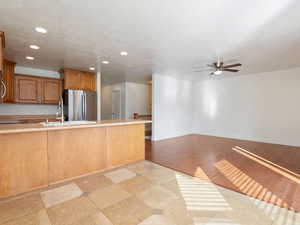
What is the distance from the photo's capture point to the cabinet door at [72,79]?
4.61 m

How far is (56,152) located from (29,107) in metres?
3.17

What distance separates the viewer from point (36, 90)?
14.2 ft

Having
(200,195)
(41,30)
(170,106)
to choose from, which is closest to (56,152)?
(41,30)

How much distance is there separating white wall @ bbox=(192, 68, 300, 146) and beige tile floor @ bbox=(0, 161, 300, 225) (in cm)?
435

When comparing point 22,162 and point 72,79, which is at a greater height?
point 72,79

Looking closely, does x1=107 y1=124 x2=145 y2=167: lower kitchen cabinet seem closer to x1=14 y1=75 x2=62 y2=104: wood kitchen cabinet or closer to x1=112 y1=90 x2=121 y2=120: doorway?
x1=14 y1=75 x2=62 y2=104: wood kitchen cabinet

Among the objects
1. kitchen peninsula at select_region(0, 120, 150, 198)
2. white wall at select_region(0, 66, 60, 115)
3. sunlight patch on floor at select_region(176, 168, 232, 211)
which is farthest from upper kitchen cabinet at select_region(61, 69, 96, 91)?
sunlight patch on floor at select_region(176, 168, 232, 211)

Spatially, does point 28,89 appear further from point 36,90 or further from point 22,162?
point 22,162

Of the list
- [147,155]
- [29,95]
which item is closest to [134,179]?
Answer: [147,155]

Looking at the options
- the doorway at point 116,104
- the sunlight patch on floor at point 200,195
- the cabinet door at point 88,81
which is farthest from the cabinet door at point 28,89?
the sunlight patch on floor at point 200,195

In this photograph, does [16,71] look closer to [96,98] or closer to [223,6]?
[96,98]

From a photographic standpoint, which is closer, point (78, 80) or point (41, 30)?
point (41, 30)

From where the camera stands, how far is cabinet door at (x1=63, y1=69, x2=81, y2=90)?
4.61 m

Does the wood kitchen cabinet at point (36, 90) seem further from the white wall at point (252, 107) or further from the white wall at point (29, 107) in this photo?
the white wall at point (252, 107)
